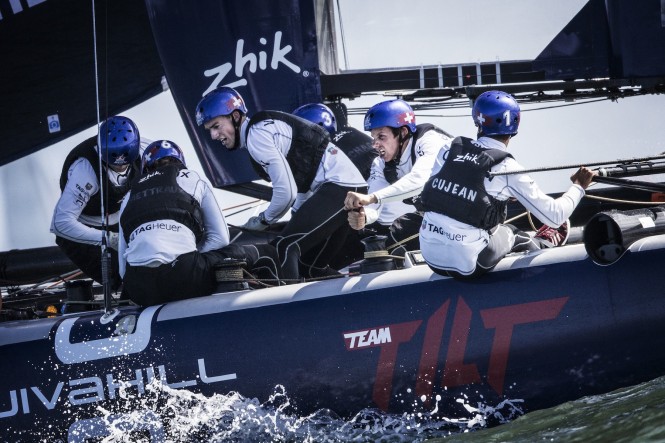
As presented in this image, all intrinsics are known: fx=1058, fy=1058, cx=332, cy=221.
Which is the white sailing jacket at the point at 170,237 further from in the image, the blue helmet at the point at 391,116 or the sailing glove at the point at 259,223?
the blue helmet at the point at 391,116

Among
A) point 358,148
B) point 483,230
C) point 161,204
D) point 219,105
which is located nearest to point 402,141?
point 358,148

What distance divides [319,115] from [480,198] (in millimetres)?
2078

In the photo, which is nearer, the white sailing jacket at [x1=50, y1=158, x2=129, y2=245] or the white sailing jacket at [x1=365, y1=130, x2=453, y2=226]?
the white sailing jacket at [x1=365, y1=130, x2=453, y2=226]

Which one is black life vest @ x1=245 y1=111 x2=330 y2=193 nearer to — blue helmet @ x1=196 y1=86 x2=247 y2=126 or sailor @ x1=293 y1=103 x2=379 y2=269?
blue helmet @ x1=196 y1=86 x2=247 y2=126

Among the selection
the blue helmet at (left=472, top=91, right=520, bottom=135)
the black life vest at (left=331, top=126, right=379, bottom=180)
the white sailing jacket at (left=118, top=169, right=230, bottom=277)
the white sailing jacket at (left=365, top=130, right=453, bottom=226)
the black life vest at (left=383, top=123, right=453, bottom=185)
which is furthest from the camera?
the black life vest at (left=331, top=126, right=379, bottom=180)

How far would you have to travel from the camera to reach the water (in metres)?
3.97

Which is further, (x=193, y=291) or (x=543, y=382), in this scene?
(x=193, y=291)

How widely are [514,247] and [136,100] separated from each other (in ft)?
11.1

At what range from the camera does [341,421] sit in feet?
14.2

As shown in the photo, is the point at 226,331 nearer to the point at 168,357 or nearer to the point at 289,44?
the point at 168,357

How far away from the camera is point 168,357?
4.44 meters

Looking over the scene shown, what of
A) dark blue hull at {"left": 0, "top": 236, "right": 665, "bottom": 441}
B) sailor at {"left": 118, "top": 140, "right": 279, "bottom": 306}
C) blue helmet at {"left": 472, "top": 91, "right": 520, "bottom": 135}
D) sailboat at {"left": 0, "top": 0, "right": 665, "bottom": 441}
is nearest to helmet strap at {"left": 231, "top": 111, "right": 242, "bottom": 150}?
sailor at {"left": 118, "top": 140, "right": 279, "bottom": 306}

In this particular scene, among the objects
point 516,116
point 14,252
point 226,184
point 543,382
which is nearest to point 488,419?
point 543,382

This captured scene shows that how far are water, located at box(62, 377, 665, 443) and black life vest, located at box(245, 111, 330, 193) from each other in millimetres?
1414
